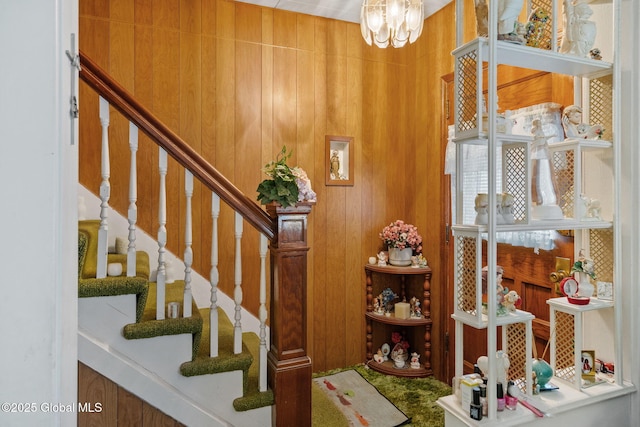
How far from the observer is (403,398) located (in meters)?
2.57

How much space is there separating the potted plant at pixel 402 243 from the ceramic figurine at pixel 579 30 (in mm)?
1721

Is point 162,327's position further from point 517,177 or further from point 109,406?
point 517,177

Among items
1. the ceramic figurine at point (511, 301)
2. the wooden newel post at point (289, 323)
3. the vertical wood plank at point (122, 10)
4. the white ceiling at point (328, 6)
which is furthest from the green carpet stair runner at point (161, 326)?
the white ceiling at point (328, 6)

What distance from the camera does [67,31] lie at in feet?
Result: 2.20

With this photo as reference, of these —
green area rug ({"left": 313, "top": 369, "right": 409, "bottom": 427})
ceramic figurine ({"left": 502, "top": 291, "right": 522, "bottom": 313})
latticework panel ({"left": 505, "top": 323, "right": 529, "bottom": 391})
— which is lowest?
green area rug ({"left": 313, "top": 369, "right": 409, "bottom": 427})

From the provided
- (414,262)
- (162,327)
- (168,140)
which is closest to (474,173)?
(414,262)

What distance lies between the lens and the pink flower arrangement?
9.77ft

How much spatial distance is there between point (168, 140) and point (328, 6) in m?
1.86

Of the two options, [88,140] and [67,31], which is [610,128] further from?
[88,140]

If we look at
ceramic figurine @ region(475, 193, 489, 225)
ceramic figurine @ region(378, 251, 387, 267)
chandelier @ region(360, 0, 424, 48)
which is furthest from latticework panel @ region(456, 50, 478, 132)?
ceramic figurine @ region(378, 251, 387, 267)

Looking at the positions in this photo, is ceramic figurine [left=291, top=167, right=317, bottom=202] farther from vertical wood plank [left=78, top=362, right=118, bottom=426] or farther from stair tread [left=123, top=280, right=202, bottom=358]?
vertical wood plank [left=78, top=362, right=118, bottom=426]

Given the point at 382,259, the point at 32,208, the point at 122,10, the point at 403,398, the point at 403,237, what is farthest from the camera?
the point at 382,259

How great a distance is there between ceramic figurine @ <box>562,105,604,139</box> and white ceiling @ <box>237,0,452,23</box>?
1.63 meters

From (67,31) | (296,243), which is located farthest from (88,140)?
(67,31)
